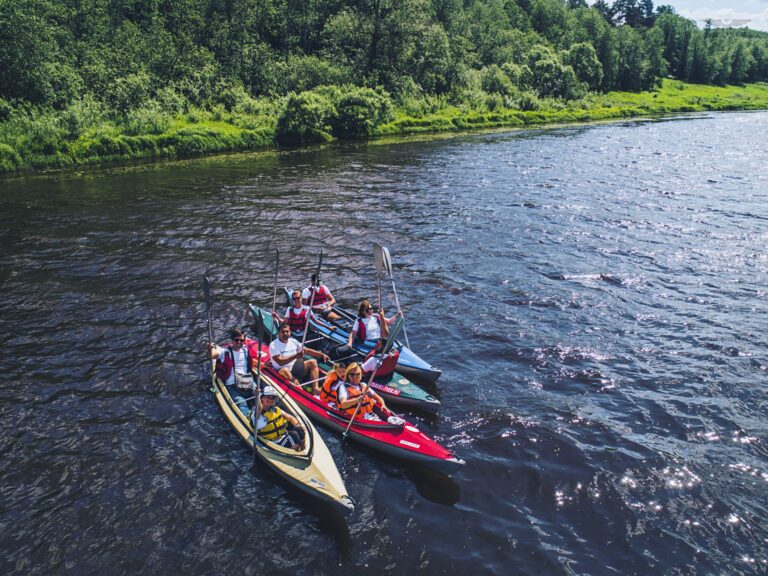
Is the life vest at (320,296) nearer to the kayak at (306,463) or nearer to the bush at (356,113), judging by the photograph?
the kayak at (306,463)

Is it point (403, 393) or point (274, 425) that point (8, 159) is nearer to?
point (274, 425)

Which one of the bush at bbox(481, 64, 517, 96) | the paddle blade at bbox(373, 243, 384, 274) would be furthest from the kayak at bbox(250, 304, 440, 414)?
the bush at bbox(481, 64, 517, 96)

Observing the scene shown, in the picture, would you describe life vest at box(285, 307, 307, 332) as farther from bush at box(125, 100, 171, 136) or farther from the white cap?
bush at box(125, 100, 171, 136)

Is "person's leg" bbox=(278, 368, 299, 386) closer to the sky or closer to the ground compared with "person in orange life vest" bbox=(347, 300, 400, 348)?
closer to the ground

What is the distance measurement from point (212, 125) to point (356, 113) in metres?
14.6

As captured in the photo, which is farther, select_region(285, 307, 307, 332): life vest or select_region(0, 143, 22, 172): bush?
select_region(0, 143, 22, 172): bush

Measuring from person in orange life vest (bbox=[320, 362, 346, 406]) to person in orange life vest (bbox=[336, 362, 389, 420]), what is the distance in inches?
6.9

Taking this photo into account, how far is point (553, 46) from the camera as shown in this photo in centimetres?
12656

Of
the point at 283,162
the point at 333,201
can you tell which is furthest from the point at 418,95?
the point at 333,201

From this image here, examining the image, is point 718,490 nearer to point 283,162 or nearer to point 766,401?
point 766,401

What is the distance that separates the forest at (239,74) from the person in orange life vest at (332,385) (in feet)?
123

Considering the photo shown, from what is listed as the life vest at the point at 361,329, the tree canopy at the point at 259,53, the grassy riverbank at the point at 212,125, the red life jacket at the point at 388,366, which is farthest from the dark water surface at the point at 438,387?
the tree canopy at the point at 259,53

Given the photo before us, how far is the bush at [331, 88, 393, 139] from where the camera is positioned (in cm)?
5697

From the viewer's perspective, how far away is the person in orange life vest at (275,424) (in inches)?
528
